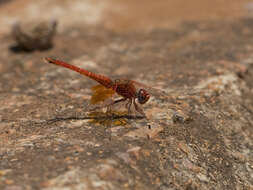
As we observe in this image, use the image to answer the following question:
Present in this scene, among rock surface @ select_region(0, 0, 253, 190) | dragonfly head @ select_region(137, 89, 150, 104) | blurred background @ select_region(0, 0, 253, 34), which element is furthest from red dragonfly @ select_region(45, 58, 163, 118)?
blurred background @ select_region(0, 0, 253, 34)

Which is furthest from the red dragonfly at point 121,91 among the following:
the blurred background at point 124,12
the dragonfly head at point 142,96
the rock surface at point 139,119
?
the blurred background at point 124,12

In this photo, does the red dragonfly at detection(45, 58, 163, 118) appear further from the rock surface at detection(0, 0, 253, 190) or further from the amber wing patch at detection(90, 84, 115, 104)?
the rock surface at detection(0, 0, 253, 190)

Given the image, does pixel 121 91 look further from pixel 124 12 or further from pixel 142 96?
pixel 124 12

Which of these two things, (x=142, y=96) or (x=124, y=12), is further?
(x=124, y=12)

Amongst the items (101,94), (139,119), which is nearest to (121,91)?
(101,94)

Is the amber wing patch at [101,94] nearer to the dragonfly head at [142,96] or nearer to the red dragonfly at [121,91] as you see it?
the red dragonfly at [121,91]

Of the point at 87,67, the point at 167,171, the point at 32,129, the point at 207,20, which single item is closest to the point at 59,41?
the point at 87,67

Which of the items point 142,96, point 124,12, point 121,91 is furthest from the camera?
point 124,12

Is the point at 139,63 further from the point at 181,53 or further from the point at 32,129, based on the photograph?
the point at 32,129
